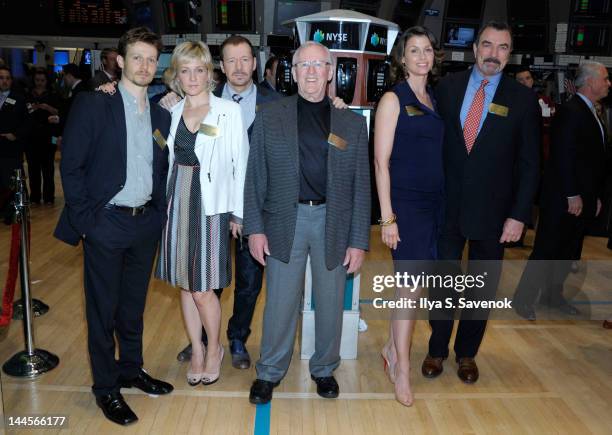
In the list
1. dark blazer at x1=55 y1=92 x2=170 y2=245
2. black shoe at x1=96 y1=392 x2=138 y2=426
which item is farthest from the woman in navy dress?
black shoe at x1=96 y1=392 x2=138 y2=426

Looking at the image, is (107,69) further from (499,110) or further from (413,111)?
(499,110)

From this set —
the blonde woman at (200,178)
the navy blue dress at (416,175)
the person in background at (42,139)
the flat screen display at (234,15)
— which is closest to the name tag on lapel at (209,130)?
the blonde woman at (200,178)

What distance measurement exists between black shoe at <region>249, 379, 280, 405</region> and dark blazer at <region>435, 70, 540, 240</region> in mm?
1264

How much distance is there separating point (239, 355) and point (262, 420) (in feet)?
2.02

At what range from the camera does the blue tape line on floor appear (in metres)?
2.79

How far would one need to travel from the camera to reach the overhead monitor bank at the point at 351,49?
3.77 meters

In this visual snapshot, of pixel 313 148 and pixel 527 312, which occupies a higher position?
pixel 313 148

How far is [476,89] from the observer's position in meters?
3.09

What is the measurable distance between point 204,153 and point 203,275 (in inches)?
23.6

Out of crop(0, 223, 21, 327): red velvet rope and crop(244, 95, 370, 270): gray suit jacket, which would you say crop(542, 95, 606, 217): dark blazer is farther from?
crop(0, 223, 21, 327): red velvet rope

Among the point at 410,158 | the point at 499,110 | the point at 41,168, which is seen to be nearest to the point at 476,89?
the point at 499,110

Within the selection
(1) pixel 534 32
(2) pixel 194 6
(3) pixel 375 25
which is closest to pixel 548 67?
(1) pixel 534 32

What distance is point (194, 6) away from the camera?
8.34 meters

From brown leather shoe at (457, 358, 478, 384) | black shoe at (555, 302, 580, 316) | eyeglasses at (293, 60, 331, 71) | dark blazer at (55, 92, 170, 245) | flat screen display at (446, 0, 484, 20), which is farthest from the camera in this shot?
flat screen display at (446, 0, 484, 20)
